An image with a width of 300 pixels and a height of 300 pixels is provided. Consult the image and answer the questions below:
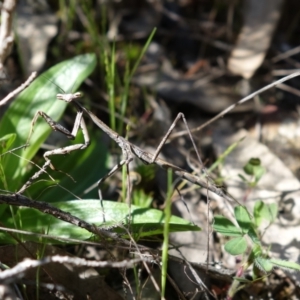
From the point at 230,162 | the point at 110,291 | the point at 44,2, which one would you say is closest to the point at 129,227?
the point at 110,291

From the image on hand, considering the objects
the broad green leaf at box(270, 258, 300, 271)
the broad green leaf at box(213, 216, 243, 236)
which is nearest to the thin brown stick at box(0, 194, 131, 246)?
the broad green leaf at box(213, 216, 243, 236)

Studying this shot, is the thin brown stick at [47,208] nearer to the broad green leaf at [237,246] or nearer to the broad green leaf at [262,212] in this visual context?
the broad green leaf at [237,246]

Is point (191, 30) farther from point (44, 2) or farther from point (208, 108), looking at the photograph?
point (44, 2)

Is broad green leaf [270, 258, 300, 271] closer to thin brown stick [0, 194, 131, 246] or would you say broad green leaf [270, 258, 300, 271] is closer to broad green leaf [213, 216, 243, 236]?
broad green leaf [213, 216, 243, 236]

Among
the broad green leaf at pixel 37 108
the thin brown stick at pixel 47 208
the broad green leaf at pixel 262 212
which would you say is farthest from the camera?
the broad green leaf at pixel 37 108

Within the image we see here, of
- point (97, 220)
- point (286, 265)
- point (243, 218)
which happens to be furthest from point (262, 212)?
point (97, 220)

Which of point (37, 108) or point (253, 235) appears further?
point (37, 108)

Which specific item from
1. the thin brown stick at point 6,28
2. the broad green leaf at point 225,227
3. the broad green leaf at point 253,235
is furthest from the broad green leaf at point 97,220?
the thin brown stick at point 6,28

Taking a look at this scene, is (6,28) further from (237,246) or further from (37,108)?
(237,246)
